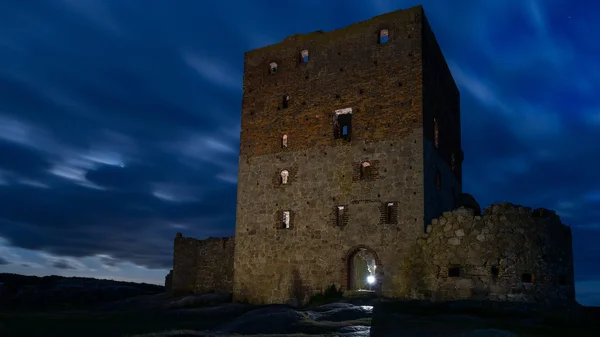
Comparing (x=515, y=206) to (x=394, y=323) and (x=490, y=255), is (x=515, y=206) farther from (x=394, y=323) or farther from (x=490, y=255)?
(x=394, y=323)

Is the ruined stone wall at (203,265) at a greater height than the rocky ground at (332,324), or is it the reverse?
the ruined stone wall at (203,265)

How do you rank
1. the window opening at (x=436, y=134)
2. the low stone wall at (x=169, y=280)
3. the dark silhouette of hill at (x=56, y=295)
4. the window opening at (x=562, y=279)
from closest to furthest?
the window opening at (x=562, y=279) < the window opening at (x=436, y=134) < the dark silhouette of hill at (x=56, y=295) < the low stone wall at (x=169, y=280)

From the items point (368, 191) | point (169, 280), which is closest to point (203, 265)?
point (169, 280)

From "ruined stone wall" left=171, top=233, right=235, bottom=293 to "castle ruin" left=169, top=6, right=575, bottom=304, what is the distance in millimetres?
131

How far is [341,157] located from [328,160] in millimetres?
667

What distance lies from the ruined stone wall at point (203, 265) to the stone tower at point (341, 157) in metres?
2.29

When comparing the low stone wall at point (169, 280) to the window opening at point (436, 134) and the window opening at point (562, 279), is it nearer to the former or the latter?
the window opening at point (436, 134)

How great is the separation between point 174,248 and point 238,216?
6.10m

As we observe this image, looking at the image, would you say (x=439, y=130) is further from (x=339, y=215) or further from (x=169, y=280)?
(x=169, y=280)

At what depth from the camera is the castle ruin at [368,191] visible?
19.6 metres

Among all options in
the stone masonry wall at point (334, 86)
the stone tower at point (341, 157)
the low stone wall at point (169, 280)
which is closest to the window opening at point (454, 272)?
the stone tower at point (341, 157)

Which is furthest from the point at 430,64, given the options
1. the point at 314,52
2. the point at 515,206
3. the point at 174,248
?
the point at 174,248

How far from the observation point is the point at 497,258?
63.2 ft

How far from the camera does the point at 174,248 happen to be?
1179 inches
